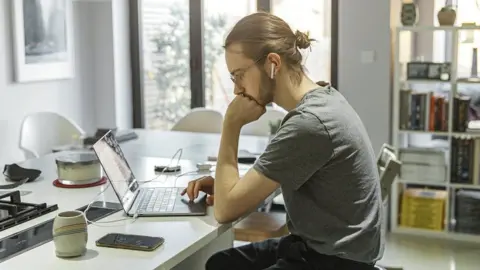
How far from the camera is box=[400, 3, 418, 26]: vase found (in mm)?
4113

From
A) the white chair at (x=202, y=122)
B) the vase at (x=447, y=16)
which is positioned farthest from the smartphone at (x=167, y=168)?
the vase at (x=447, y=16)

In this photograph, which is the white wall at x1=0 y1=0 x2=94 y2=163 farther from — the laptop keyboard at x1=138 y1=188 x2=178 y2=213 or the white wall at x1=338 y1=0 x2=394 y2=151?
the laptop keyboard at x1=138 y1=188 x2=178 y2=213

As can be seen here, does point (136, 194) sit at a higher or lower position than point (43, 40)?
lower

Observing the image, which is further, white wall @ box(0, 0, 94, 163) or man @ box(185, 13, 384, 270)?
white wall @ box(0, 0, 94, 163)

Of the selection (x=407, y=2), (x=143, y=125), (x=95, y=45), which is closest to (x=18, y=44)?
(x=95, y=45)

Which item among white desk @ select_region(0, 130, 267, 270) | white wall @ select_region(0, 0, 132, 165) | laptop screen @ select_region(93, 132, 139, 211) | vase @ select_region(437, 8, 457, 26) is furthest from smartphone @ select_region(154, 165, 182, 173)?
white wall @ select_region(0, 0, 132, 165)

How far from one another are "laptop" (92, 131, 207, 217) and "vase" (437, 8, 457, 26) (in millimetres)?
2533

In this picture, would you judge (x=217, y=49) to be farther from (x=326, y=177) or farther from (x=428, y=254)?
(x=326, y=177)

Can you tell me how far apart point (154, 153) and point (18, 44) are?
70.7 inches

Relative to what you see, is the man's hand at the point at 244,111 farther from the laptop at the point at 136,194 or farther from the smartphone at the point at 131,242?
the smartphone at the point at 131,242

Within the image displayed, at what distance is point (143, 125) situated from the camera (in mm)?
5535

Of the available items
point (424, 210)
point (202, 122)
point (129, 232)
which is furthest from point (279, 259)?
point (424, 210)

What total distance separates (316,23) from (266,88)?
3.08 m

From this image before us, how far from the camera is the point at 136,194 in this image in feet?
7.11
